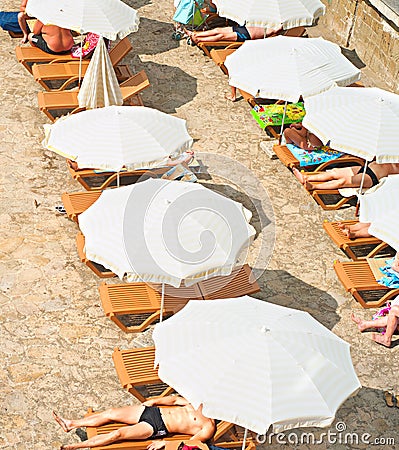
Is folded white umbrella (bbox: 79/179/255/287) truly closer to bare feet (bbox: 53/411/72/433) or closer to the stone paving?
the stone paving

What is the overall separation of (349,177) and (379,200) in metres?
1.71

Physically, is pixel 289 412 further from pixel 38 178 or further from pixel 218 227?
pixel 38 178

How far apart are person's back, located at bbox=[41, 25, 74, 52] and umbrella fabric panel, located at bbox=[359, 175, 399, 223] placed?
6.31 meters

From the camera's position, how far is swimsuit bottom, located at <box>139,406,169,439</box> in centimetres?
791

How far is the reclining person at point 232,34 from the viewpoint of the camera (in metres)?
15.2

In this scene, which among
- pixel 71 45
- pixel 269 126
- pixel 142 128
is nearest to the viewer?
pixel 142 128

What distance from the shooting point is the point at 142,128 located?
10.4 metres

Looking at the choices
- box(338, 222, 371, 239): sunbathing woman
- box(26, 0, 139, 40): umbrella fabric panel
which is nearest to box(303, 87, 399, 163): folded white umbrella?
box(338, 222, 371, 239): sunbathing woman

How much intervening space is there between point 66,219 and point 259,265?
8.67 ft

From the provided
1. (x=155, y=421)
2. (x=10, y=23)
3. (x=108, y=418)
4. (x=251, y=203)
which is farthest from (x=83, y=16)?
(x=155, y=421)

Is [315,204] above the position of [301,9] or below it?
below

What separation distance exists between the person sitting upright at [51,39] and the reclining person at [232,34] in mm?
2529

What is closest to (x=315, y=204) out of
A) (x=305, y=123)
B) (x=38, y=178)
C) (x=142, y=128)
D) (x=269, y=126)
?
(x=305, y=123)

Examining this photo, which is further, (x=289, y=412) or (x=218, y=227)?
(x=218, y=227)
